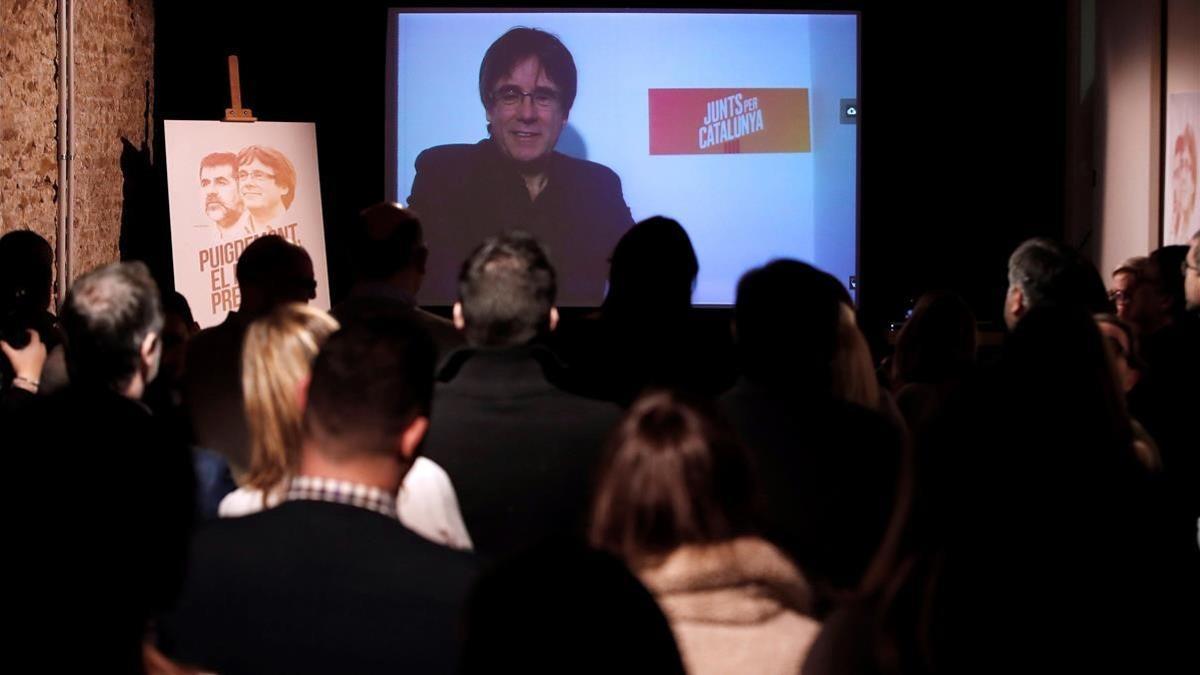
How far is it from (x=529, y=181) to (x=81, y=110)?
2179mm

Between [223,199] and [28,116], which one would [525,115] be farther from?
[28,116]

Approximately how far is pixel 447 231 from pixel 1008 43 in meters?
Answer: 3.20

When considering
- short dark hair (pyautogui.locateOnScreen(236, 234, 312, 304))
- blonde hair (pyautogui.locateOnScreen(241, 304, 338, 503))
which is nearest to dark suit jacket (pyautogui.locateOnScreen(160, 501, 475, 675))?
blonde hair (pyautogui.locateOnScreen(241, 304, 338, 503))

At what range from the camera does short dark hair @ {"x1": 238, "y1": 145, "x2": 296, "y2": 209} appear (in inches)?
269

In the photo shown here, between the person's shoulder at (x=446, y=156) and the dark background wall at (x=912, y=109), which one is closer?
the person's shoulder at (x=446, y=156)

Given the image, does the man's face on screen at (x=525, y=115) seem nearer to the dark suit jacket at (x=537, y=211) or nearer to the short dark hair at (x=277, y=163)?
the dark suit jacket at (x=537, y=211)

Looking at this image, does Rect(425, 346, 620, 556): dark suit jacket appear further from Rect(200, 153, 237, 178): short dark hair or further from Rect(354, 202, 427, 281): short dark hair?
Rect(200, 153, 237, 178): short dark hair

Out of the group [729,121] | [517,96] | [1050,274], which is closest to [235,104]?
[517,96]

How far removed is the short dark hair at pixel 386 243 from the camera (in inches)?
134

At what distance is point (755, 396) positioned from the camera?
2389mm

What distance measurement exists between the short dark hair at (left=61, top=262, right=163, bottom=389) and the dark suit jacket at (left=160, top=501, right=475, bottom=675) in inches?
31.3

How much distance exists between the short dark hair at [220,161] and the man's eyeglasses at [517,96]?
1.39m

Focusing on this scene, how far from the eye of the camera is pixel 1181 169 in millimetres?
6016

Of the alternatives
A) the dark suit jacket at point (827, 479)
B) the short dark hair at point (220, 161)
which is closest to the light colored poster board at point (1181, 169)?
the dark suit jacket at point (827, 479)
